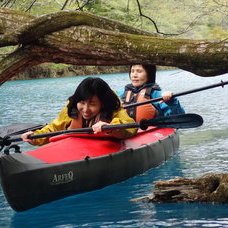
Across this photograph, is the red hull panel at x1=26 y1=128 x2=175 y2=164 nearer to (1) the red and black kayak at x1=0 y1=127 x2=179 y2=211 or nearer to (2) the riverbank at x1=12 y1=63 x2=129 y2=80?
(1) the red and black kayak at x1=0 y1=127 x2=179 y2=211

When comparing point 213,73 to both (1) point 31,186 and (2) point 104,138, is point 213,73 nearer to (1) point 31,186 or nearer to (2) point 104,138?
(1) point 31,186

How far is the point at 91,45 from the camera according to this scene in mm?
3574

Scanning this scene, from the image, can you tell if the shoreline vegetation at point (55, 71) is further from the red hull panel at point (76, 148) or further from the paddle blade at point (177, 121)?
the paddle blade at point (177, 121)

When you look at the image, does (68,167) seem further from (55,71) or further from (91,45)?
(55,71)

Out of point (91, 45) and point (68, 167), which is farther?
point (68, 167)

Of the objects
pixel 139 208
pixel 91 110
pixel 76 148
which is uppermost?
pixel 91 110

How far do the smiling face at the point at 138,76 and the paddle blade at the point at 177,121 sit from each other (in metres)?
2.43

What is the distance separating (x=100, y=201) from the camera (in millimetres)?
5293

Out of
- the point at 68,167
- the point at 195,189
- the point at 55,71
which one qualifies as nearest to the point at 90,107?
the point at 68,167

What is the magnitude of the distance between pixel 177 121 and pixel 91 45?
1.63 meters

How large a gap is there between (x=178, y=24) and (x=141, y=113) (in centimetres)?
4224

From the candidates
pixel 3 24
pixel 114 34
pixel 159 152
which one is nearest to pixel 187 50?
pixel 114 34

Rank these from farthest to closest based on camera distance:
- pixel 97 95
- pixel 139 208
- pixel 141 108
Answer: pixel 141 108 < pixel 97 95 < pixel 139 208

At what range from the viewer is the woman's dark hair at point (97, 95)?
531 cm
